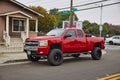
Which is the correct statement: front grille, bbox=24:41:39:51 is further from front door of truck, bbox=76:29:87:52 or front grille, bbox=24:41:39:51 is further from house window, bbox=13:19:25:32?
house window, bbox=13:19:25:32

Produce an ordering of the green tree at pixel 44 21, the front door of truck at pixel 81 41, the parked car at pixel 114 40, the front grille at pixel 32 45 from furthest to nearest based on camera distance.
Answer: the green tree at pixel 44 21
the parked car at pixel 114 40
the front door of truck at pixel 81 41
the front grille at pixel 32 45

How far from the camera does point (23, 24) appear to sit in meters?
30.7

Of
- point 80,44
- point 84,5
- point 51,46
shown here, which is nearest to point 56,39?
point 51,46

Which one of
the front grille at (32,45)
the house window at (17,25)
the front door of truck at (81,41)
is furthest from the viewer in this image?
the house window at (17,25)

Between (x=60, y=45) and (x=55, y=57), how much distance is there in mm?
881

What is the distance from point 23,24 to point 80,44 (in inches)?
604

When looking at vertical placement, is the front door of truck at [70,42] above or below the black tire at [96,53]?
above

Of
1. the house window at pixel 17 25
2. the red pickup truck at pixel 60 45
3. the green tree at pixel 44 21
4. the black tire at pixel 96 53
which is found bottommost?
the black tire at pixel 96 53

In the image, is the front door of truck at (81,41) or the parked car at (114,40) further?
the parked car at (114,40)

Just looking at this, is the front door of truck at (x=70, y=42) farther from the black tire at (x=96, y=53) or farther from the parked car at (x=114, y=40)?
the parked car at (x=114, y=40)

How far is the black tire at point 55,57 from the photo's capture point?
554 inches

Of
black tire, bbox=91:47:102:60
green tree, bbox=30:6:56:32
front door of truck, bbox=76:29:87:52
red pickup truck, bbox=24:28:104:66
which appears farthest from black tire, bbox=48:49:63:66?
green tree, bbox=30:6:56:32

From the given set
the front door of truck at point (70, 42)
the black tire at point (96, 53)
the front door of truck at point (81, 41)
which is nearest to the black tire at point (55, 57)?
the front door of truck at point (70, 42)

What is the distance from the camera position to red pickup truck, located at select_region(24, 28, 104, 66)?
46.3ft
